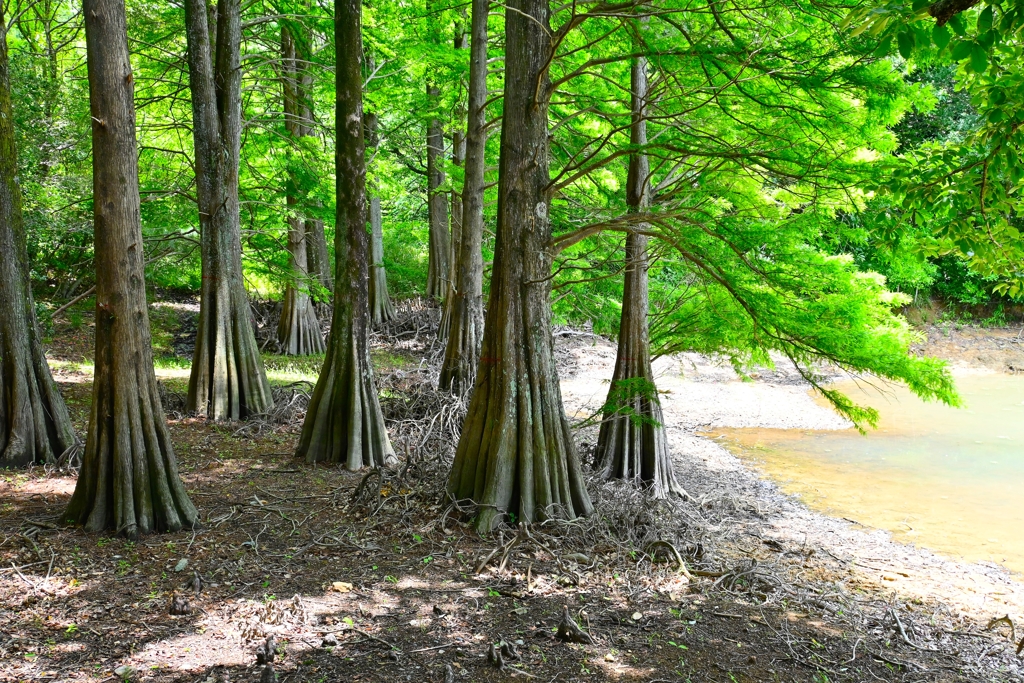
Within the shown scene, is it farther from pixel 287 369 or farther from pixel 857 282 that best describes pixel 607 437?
pixel 287 369

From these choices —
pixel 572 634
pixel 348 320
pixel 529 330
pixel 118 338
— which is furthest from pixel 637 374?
pixel 118 338

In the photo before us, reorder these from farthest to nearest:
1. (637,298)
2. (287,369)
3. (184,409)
A: (287,369) → (184,409) → (637,298)

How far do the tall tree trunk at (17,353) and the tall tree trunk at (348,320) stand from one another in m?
2.35

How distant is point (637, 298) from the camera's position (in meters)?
8.39

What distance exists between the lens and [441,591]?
4758 mm

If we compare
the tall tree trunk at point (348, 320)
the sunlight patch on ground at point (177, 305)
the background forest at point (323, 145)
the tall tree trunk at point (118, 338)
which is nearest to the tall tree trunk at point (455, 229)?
the background forest at point (323, 145)

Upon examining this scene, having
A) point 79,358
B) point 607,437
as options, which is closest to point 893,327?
point 607,437

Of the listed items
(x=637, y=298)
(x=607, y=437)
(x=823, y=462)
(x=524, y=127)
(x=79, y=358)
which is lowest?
(x=823, y=462)

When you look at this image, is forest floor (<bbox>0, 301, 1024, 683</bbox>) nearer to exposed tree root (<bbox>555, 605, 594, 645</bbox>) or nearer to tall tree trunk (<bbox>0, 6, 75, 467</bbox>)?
exposed tree root (<bbox>555, 605, 594, 645</bbox>)

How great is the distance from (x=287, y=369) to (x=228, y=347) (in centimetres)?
370

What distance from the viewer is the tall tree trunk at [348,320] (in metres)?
7.29

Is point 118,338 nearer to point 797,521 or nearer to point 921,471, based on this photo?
point 797,521

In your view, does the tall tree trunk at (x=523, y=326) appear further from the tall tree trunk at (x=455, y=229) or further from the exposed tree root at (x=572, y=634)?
the tall tree trunk at (x=455, y=229)

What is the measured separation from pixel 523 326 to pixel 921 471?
806cm
